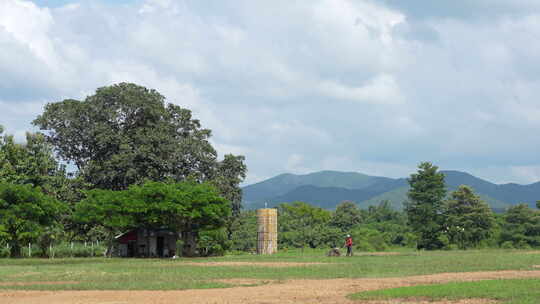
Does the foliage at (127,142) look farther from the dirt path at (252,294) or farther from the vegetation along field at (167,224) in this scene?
the dirt path at (252,294)

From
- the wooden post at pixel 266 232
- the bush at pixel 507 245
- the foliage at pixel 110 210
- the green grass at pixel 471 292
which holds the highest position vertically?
the foliage at pixel 110 210

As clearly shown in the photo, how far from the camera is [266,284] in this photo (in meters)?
22.8

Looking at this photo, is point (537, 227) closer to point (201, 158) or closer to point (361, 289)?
point (201, 158)

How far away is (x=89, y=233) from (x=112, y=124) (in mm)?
9883

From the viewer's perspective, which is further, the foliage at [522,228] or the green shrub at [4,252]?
the foliage at [522,228]

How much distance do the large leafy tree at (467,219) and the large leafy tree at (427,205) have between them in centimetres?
99

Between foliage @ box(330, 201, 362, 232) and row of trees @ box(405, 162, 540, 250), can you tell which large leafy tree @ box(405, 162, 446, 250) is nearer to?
row of trees @ box(405, 162, 540, 250)

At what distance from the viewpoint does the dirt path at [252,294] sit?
18.0 meters

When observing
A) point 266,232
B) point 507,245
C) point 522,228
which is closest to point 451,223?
point 507,245

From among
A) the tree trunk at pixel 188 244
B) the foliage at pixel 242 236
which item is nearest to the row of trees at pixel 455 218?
the foliage at pixel 242 236

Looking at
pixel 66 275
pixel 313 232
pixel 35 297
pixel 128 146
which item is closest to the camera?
pixel 35 297

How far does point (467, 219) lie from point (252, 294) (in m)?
48.2

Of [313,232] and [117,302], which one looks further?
[313,232]

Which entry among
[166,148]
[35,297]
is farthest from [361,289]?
[166,148]
